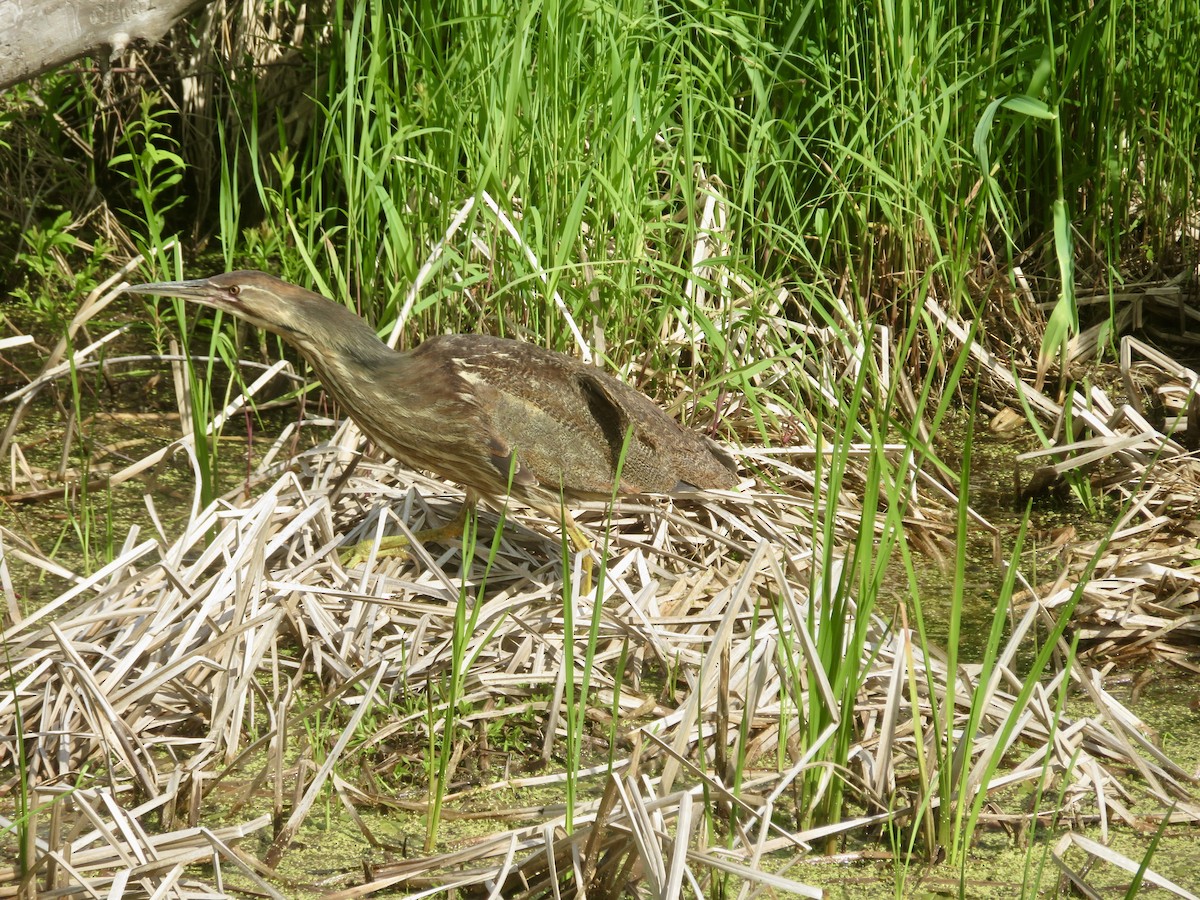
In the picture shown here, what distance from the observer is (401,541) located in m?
2.89

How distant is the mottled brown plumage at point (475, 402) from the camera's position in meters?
2.74

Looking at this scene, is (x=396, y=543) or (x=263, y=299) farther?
(x=396, y=543)

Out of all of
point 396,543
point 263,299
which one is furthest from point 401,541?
point 263,299

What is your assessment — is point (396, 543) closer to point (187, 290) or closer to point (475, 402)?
point (475, 402)

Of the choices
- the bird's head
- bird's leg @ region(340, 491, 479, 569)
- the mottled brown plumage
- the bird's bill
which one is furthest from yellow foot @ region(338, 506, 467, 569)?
the bird's bill

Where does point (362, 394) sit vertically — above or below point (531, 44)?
below

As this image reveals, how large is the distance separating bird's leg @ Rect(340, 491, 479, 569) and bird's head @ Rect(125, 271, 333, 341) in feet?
1.40

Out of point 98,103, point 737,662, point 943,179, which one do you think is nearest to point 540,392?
point 737,662

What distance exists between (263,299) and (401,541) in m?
0.54

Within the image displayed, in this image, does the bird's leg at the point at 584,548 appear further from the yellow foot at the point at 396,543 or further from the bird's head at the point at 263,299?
the bird's head at the point at 263,299

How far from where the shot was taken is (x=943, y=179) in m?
3.66

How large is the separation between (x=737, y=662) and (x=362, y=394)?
887 mm

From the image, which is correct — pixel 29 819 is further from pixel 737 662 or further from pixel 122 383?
pixel 122 383

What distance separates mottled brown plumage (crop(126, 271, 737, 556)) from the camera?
2.74 meters
